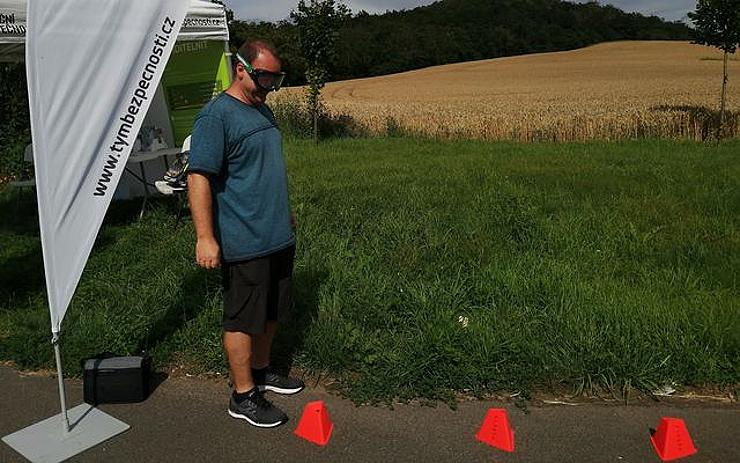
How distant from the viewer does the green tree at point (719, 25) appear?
1437cm

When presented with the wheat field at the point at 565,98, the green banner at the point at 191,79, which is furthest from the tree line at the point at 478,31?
the green banner at the point at 191,79

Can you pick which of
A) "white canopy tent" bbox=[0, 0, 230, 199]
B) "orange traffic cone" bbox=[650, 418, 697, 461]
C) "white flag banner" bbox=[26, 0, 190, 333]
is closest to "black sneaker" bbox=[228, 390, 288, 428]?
"white flag banner" bbox=[26, 0, 190, 333]

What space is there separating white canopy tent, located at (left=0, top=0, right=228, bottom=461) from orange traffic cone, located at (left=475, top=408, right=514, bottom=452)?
1.93 meters

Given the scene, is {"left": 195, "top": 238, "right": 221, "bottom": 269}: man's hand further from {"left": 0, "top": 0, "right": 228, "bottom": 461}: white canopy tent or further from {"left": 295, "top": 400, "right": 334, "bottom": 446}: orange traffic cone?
{"left": 295, "top": 400, "right": 334, "bottom": 446}: orange traffic cone

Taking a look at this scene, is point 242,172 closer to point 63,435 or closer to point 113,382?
point 113,382

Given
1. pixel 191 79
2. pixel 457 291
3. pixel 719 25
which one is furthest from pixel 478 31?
pixel 457 291

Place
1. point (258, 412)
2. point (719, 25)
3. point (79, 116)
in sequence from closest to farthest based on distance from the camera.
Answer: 1. point (79, 116)
2. point (258, 412)
3. point (719, 25)

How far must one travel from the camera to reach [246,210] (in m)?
3.14

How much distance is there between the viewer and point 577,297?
4.53 meters

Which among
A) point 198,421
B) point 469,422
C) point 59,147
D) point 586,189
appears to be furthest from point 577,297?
point 586,189

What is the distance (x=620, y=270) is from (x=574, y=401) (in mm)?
2050

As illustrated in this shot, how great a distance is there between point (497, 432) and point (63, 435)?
2283mm

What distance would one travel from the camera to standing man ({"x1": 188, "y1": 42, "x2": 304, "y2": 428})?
3.00 metres

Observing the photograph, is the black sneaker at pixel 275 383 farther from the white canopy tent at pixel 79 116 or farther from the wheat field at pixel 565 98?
the wheat field at pixel 565 98
